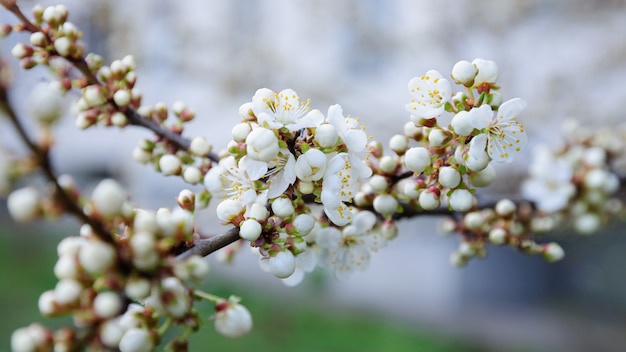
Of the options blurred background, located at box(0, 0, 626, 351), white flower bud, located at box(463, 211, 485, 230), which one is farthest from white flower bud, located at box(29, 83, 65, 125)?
blurred background, located at box(0, 0, 626, 351)

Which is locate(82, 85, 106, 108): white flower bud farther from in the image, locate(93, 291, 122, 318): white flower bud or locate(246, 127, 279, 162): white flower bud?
locate(93, 291, 122, 318): white flower bud

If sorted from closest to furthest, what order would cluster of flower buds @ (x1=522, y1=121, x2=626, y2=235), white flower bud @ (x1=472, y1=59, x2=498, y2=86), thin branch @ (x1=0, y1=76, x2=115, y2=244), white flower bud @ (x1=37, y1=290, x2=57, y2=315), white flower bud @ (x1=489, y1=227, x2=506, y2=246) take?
thin branch @ (x1=0, y1=76, x2=115, y2=244) → white flower bud @ (x1=37, y1=290, x2=57, y2=315) → white flower bud @ (x1=472, y1=59, x2=498, y2=86) → white flower bud @ (x1=489, y1=227, x2=506, y2=246) → cluster of flower buds @ (x1=522, y1=121, x2=626, y2=235)

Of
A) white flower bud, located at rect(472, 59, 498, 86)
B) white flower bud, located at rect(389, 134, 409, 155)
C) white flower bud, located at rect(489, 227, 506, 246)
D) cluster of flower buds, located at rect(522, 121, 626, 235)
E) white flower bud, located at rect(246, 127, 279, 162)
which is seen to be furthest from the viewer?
cluster of flower buds, located at rect(522, 121, 626, 235)

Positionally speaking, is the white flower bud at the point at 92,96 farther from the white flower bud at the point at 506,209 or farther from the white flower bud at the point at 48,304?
the white flower bud at the point at 506,209

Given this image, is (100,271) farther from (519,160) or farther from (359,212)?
(519,160)

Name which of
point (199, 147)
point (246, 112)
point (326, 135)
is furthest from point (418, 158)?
point (199, 147)

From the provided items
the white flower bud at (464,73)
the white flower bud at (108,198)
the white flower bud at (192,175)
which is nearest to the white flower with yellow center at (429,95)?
the white flower bud at (464,73)
